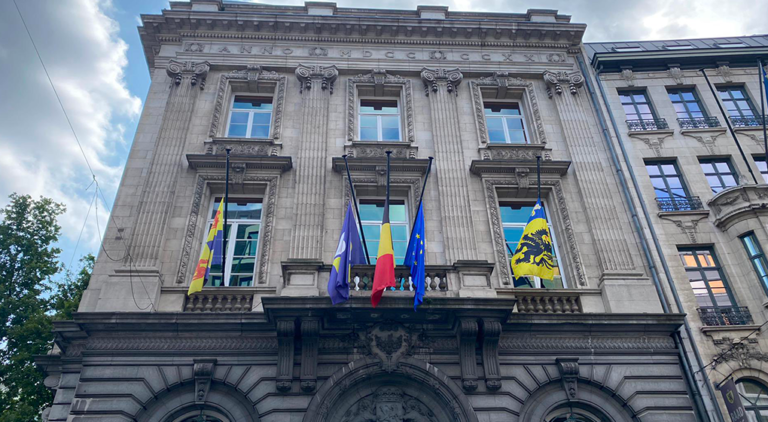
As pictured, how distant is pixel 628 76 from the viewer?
18.6 metres

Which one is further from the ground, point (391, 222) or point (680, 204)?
point (680, 204)

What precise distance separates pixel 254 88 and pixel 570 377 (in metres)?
13.7

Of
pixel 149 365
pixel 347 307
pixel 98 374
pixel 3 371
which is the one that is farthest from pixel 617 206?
pixel 3 371

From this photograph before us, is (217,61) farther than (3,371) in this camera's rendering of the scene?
Yes

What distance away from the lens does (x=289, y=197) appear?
15.0 m

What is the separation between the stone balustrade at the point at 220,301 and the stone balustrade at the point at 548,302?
7.03m

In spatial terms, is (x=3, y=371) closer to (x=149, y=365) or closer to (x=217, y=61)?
(x=149, y=365)

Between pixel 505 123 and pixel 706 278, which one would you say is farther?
pixel 505 123

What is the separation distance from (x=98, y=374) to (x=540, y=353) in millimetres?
10454

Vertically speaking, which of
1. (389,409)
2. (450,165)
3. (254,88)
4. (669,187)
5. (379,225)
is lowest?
(389,409)

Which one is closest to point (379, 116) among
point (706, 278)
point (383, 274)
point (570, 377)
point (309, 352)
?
point (383, 274)

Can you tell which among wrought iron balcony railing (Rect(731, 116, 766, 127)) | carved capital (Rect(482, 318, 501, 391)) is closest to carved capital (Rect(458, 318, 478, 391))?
carved capital (Rect(482, 318, 501, 391))

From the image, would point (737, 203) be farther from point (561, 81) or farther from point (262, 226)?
point (262, 226)

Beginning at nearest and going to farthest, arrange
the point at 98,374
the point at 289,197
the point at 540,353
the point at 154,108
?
the point at 98,374 < the point at 540,353 < the point at 289,197 < the point at 154,108
